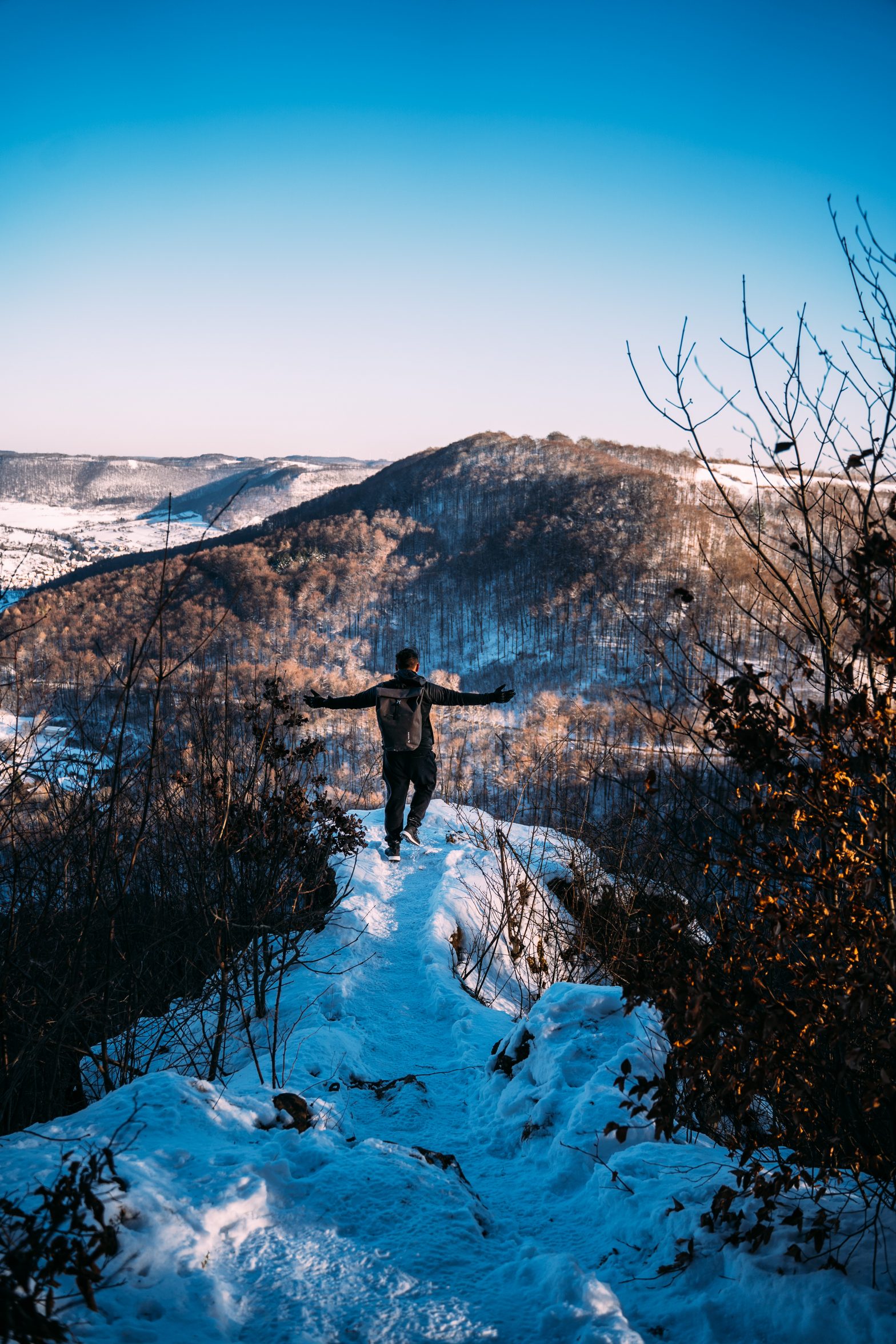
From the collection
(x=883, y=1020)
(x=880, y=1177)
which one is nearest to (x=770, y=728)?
(x=883, y=1020)

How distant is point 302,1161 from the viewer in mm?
2453

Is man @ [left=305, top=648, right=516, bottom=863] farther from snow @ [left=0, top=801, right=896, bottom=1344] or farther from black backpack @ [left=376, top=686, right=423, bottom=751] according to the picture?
snow @ [left=0, top=801, right=896, bottom=1344]

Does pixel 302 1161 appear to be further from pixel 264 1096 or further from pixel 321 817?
pixel 321 817

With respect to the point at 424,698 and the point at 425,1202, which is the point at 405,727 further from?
the point at 425,1202

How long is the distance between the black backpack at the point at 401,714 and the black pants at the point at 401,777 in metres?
0.16

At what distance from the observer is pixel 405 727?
7.14 m

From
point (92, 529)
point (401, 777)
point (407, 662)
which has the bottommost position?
point (401, 777)

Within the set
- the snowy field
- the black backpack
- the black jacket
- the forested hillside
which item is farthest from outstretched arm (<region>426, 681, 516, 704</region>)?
the snowy field

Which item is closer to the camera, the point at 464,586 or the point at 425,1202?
the point at 425,1202

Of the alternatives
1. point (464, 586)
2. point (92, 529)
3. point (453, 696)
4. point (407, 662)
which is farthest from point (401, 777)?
point (92, 529)

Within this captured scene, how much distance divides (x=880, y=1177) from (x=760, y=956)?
57 centimetres

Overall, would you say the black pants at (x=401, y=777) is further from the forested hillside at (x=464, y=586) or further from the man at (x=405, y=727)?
the forested hillside at (x=464, y=586)

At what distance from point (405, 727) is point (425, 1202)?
4.92 m

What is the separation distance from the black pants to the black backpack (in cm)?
16
